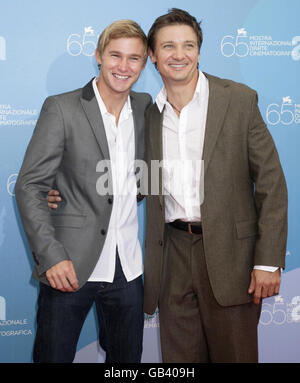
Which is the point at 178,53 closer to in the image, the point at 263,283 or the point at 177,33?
the point at 177,33

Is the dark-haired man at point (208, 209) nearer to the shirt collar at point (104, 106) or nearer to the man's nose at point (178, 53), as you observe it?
the man's nose at point (178, 53)

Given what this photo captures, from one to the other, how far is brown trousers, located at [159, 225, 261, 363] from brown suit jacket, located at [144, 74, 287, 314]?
82mm

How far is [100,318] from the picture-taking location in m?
2.33

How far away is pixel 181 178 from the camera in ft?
6.84

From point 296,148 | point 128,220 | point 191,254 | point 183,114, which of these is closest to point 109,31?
point 183,114

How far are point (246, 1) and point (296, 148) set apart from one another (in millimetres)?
1050

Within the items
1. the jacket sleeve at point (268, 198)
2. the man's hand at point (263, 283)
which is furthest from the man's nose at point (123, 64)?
the man's hand at point (263, 283)

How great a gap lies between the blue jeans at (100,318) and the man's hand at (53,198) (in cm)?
39

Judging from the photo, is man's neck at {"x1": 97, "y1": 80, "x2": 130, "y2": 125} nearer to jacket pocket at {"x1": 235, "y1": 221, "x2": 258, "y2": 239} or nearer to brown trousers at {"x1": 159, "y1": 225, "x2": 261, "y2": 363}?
brown trousers at {"x1": 159, "y1": 225, "x2": 261, "y2": 363}

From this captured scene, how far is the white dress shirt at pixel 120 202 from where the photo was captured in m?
2.10

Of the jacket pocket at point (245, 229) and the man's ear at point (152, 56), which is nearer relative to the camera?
the jacket pocket at point (245, 229)

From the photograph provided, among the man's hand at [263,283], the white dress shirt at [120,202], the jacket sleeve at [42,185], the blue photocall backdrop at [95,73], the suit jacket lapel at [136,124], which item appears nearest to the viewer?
the jacket sleeve at [42,185]

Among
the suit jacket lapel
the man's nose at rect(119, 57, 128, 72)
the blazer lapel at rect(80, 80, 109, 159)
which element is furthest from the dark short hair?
the blazer lapel at rect(80, 80, 109, 159)

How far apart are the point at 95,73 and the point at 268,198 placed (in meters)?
1.45
